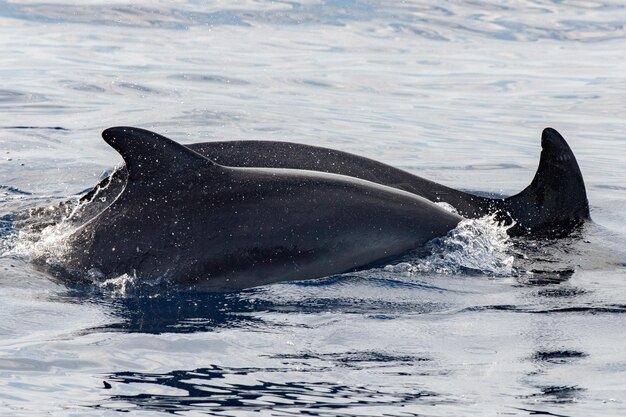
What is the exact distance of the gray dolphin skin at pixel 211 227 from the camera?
329 inches

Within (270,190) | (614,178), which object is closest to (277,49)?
(614,178)

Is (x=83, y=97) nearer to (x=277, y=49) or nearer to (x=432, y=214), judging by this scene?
(x=277, y=49)

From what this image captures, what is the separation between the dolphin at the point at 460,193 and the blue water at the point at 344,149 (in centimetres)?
37

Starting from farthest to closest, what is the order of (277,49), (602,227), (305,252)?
(277,49)
(602,227)
(305,252)

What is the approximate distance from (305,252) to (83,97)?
1245 cm

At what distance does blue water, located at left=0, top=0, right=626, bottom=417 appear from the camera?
20.7ft

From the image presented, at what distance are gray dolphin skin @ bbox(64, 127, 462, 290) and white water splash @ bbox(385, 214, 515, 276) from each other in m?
0.38

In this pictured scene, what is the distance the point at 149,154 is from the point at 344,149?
838 cm

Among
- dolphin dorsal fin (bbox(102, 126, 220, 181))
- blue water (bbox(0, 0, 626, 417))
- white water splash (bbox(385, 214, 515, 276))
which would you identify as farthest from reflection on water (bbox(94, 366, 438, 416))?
white water splash (bbox(385, 214, 515, 276))

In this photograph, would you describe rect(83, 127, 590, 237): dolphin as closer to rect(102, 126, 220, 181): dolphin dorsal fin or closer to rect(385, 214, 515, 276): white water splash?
rect(385, 214, 515, 276): white water splash

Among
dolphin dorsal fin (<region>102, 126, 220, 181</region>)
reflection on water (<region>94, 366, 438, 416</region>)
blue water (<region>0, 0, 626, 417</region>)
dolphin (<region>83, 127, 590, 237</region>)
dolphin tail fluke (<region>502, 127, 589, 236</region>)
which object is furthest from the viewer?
dolphin tail fluke (<region>502, 127, 589, 236</region>)

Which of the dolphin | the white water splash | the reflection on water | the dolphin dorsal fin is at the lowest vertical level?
the reflection on water

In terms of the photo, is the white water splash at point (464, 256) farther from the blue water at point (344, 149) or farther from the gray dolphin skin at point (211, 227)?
the gray dolphin skin at point (211, 227)

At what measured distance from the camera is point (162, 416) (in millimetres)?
5727
